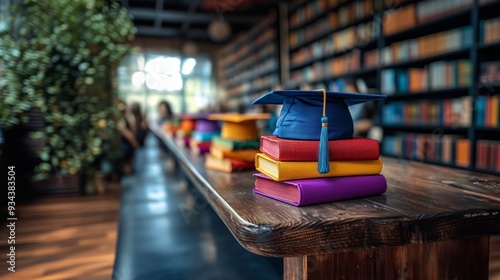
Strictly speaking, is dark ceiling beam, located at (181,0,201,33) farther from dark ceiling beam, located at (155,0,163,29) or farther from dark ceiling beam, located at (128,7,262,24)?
dark ceiling beam, located at (155,0,163,29)

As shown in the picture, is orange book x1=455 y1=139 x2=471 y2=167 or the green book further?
orange book x1=455 y1=139 x2=471 y2=167

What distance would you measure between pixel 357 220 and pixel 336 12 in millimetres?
4435

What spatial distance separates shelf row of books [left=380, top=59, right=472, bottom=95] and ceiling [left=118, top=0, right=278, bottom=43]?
3384 millimetres

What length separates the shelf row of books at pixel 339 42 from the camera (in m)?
4.03

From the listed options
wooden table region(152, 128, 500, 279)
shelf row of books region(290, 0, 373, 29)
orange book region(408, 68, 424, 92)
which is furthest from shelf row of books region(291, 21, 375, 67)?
wooden table region(152, 128, 500, 279)

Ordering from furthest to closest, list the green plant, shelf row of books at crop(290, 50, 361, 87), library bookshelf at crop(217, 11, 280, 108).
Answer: library bookshelf at crop(217, 11, 280, 108), shelf row of books at crop(290, 50, 361, 87), the green plant

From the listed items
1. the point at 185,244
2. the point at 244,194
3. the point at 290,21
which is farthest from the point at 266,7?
the point at 244,194

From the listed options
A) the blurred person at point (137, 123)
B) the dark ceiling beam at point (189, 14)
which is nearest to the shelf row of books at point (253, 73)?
the dark ceiling beam at point (189, 14)

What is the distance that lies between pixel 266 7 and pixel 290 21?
1.05 m

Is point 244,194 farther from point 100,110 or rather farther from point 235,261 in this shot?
point 100,110

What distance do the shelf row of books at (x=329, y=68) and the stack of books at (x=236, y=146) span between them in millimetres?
3447

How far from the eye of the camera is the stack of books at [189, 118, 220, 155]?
5.06 feet

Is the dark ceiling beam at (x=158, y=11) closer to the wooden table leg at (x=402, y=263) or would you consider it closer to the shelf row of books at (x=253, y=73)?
the shelf row of books at (x=253, y=73)

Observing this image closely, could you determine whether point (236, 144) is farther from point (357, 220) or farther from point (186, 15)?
point (186, 15)
